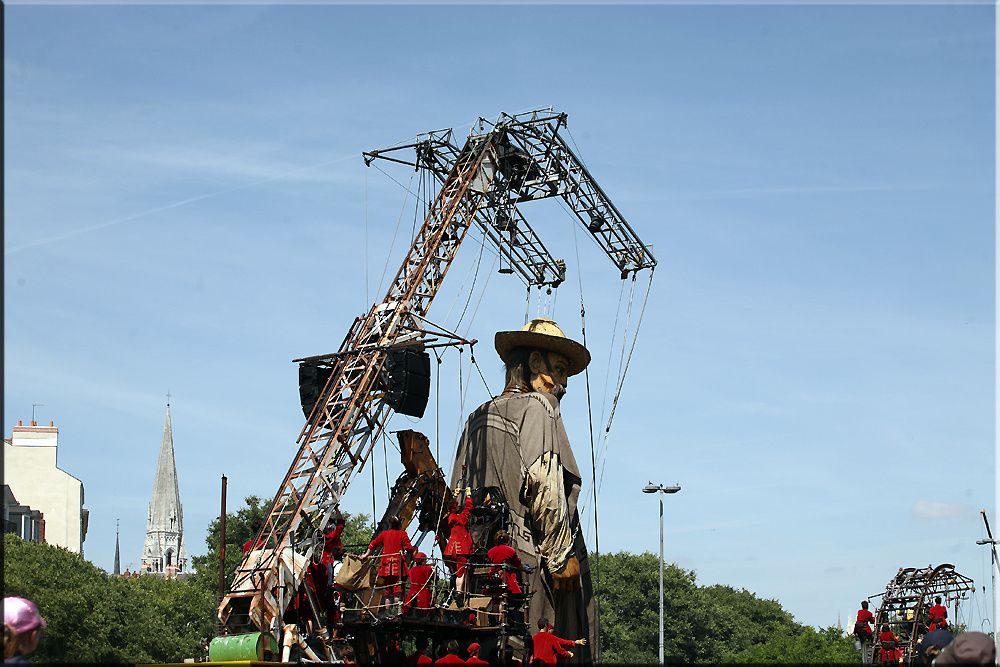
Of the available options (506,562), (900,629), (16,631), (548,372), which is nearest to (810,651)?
(900,629)

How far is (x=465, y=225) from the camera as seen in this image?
1234 inches

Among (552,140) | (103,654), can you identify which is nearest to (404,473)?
(552,140)

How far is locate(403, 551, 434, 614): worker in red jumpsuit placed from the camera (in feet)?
78.4

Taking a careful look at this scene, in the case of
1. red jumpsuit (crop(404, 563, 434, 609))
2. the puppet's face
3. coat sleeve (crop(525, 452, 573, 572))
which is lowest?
red jumpsuit (crop(404, 563, 434, 609))

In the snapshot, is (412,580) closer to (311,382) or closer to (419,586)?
(419,586)

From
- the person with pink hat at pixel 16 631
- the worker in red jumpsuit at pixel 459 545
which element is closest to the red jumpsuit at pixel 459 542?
the worker in red jumpsuit at pixel 459 545

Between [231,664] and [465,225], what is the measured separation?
535 inches

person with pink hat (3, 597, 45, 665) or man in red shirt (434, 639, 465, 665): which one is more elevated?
person with pink hat (3, 597, 45, 665)

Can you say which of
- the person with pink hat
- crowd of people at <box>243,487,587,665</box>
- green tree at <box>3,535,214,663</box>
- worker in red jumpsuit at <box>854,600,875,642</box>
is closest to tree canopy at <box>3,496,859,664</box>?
green tree at <box>3,535,214,663</box>

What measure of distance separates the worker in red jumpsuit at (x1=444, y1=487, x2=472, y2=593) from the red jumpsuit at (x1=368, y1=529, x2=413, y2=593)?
137cm

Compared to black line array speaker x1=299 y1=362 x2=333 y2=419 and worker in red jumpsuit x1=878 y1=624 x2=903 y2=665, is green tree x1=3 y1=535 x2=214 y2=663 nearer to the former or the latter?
black line array speaker x1=299 y1=362 x2=333 y2=419

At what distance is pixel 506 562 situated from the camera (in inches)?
1018

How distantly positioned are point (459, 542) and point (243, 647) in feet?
17.3

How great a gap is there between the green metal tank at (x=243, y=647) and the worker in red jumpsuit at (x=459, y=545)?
3991 mm
